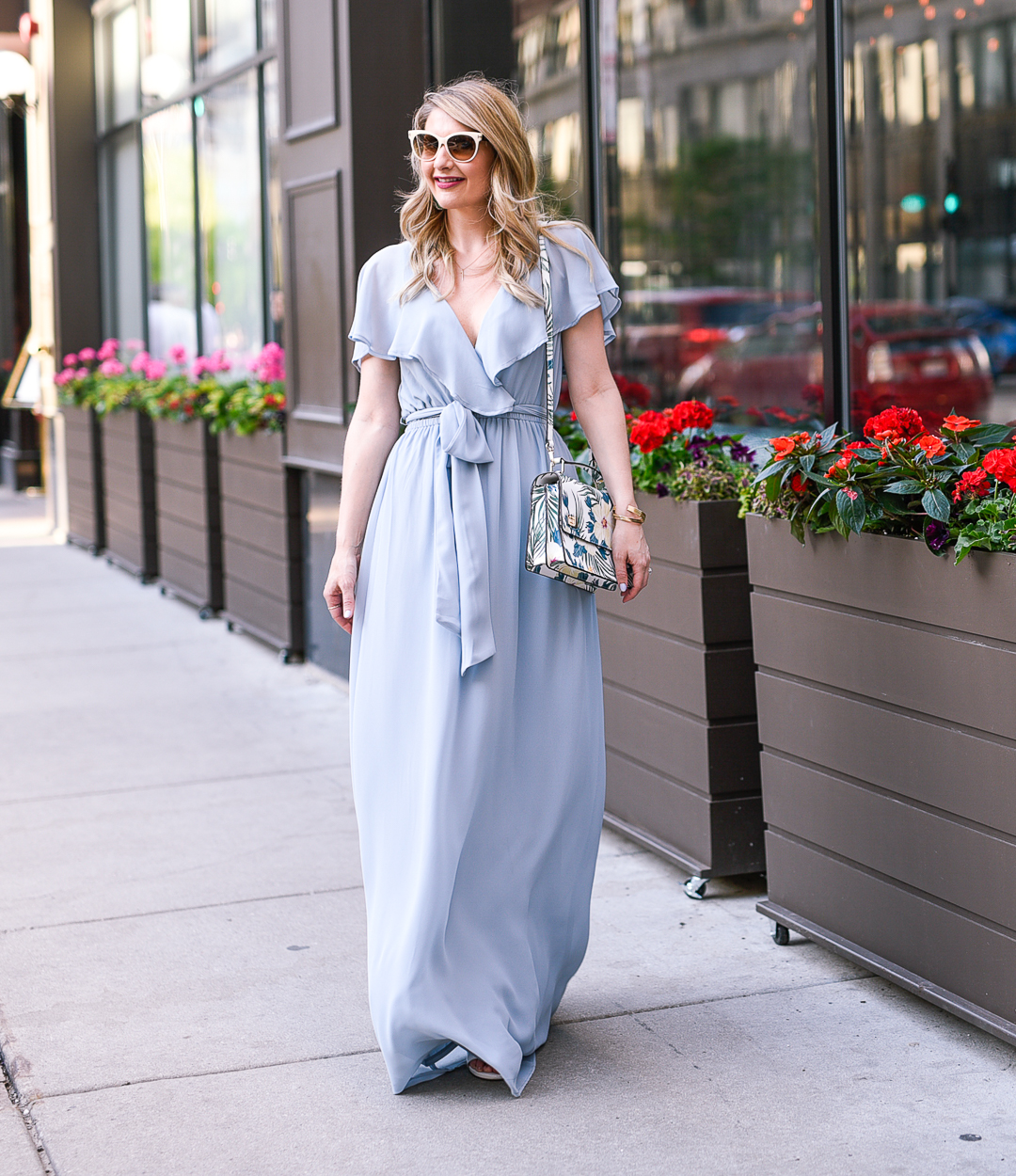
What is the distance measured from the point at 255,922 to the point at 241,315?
7.09 meters

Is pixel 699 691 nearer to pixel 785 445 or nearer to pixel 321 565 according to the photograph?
pixel 785 445

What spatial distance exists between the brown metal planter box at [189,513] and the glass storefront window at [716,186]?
11.6 m

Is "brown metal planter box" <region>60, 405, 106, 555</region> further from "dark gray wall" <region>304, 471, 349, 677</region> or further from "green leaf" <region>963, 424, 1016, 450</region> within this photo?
"green leaf" <region>963, 424, 1016, 450</region>

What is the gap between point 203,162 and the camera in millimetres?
10898

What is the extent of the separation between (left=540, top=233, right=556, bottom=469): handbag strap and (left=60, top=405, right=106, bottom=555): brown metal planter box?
9.33m

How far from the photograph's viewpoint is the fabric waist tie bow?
2.88m

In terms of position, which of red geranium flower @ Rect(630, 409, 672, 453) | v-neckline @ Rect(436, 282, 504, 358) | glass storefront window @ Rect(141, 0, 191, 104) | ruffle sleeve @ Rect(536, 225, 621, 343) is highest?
glass storefront window @ Rect(141, 0, 191, 104)

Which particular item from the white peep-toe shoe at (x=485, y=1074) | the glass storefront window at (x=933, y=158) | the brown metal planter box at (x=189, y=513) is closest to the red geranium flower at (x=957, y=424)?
the white peep-toe shoe at (x=485, y=1074)

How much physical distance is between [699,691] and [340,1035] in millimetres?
1352

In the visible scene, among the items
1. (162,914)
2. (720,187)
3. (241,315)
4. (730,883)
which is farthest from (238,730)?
(720,187)

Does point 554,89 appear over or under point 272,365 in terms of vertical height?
over

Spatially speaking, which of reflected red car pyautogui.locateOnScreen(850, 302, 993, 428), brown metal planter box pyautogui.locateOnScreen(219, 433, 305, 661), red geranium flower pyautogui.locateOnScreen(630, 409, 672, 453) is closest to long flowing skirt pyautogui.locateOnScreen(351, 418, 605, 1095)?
red geranium flower pyautogui.locateOnScreen(630, 409, 672, 453)

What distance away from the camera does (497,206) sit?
294 cm

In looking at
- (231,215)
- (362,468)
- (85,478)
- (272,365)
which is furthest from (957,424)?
(85,478)
